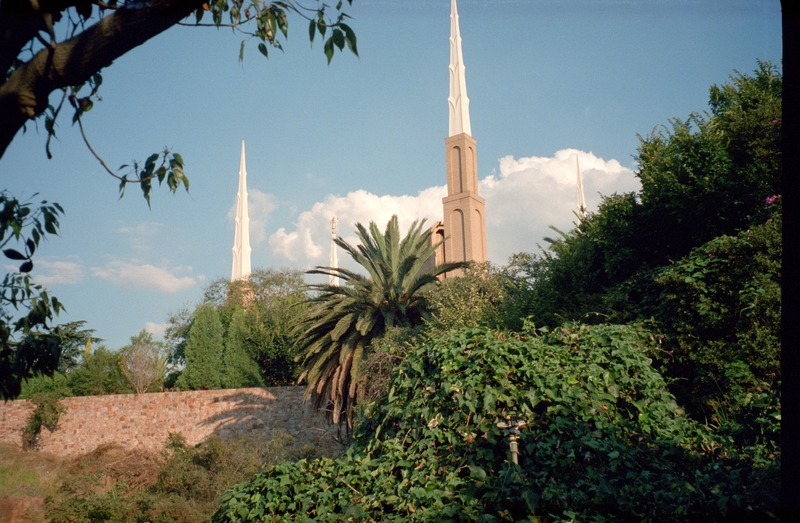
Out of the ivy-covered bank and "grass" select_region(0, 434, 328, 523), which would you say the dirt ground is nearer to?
"grass" select_region(0, 434, 328, 523)

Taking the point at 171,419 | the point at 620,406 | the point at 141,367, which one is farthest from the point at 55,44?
the point at 141,367

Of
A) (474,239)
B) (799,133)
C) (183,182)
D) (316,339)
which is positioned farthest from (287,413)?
(799,133)

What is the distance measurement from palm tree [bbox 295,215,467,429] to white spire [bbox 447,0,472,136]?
16013 millimetres

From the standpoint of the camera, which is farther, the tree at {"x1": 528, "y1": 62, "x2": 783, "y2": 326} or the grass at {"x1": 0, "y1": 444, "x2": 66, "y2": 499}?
the grass at {"x1": 0, "y1": 444, "x2": 66, "y2": 499}

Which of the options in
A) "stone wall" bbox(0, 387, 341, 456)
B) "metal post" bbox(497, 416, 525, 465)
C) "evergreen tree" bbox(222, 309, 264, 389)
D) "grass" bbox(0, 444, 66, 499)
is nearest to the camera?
"metal post" bbox(497, 416, 525, 465)

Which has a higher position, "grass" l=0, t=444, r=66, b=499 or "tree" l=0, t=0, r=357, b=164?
"tree" l=0, t=0, r=357, b=164

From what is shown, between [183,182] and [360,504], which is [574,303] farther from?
[183,182]

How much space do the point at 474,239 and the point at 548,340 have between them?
2087 cm

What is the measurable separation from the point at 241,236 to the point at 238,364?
1632cm

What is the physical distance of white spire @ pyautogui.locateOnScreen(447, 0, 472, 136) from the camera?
2973 centimetres

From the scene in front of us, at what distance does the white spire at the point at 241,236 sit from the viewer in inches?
1475

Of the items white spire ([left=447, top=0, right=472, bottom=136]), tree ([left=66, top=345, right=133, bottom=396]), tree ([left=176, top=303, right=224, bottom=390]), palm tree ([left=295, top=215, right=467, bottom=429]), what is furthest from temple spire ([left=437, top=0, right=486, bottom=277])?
tree ([left=66, top=345, right=133, bottom=396])

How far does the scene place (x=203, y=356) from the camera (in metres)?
23.6

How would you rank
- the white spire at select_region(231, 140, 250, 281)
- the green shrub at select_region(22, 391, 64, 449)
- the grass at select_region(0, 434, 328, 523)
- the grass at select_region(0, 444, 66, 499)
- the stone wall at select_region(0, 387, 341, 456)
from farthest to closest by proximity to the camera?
1. the white spire at select_region(231, 140, 250, 281)
2. the green shrub at select_region(22, 391, 64, 449)
3. the stone wall at select_region(0, 387, 341, 456)
4. the grass at select_region(0, 444, 66, 499)
5. the grass at select_region(0, 434, 328, 523)
